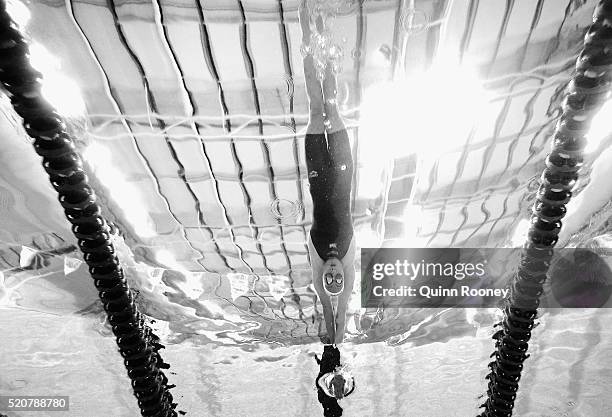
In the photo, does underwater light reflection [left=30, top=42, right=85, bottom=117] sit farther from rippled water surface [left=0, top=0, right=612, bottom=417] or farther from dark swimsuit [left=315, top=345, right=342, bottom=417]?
dark swimsuit [left=315, top=345, right=342, bottom=417]

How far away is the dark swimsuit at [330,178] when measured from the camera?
1.48 m

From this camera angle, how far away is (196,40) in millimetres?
2057

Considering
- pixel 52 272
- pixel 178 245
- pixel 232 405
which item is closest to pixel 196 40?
pixel 178 245

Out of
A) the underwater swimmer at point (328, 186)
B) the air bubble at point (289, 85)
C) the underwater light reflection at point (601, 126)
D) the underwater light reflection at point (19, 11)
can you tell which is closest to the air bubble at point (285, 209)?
the air bubble at point (289, 85)

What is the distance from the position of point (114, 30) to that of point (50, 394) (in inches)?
272

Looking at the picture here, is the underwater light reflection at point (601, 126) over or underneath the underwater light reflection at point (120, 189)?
A: over

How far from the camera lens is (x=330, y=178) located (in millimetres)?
1487

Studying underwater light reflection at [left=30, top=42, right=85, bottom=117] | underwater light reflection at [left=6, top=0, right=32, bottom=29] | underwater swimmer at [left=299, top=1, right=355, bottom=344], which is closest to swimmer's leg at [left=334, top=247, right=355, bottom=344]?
underwater swimmer at [left=299, top=1, right=355, bottom=344]

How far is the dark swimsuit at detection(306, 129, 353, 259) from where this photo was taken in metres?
1.48

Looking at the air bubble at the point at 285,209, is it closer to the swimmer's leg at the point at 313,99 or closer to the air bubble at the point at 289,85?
the air bubble at the point at 289,85

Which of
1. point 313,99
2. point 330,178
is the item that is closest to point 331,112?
point 313,99

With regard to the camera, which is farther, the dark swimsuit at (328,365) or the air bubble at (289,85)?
the air bubble at (289,85)

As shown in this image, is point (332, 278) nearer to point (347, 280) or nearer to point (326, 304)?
point (347, 280)

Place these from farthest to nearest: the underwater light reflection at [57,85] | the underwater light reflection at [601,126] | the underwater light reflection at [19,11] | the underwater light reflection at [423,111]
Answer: the underwater light reflection at [601,126] → the underwater light reflection at [423,111] → the underwater light reflection at [57,85] → the underwater light reflection at [19,11]
